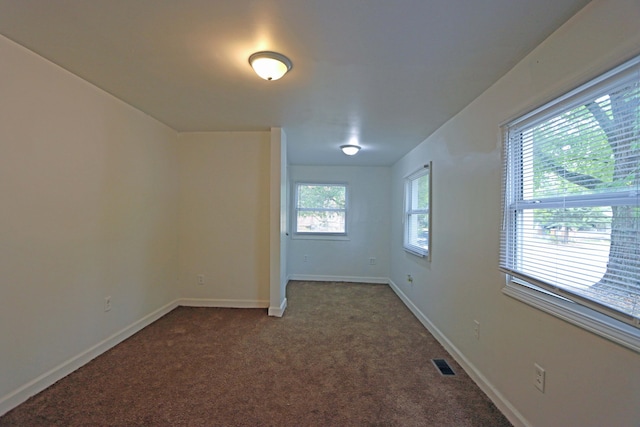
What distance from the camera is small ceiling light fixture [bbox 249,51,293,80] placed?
182cm

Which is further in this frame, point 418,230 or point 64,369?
point 418,230

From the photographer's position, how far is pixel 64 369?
214 centimetres

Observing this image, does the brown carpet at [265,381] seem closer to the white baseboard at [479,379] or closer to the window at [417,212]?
the white baseboard at [479,379]

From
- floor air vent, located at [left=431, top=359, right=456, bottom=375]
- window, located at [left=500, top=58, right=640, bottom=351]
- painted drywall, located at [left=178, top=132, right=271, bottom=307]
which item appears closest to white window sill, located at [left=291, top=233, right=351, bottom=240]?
painted drywall, located at [left=178, top=132, right=271, bottom=307]

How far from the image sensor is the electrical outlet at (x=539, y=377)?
61.3 inches

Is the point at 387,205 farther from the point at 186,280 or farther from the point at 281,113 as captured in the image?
the point at 186,280

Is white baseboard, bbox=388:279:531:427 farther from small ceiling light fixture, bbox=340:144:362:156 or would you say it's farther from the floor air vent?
small ceiling light fixture, bbox=340:144:362:156

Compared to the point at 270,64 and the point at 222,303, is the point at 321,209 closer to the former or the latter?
the point at 222,303

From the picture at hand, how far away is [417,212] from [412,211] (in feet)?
0.80

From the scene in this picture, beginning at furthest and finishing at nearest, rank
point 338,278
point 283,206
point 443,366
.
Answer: point 338,278 → point 283,206 → point 443,366

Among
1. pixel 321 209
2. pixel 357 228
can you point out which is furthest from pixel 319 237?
pixel 357 228

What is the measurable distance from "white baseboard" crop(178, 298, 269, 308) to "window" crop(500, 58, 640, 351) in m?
2.92

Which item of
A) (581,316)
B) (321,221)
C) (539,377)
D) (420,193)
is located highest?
(420,193)

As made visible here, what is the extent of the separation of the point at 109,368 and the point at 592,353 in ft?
10.2
